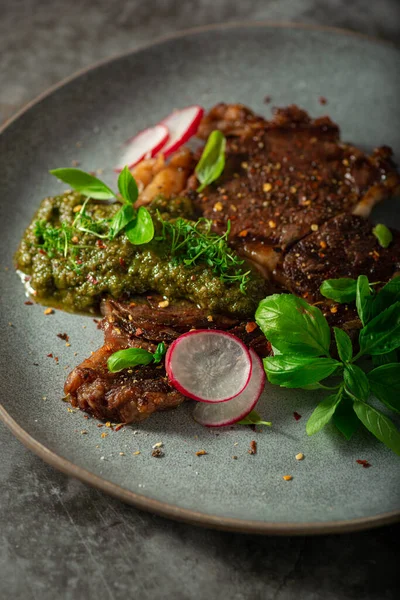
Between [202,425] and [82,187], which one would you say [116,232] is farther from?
[202,425]

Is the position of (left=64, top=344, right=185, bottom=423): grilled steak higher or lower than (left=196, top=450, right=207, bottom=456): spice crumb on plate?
higher

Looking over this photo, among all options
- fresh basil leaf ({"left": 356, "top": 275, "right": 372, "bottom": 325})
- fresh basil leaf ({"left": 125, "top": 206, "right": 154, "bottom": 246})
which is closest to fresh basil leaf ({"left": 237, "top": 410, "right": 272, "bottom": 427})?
fresh basil leaf ({"left": 356, "top": 275, "right": 372, "bottom": 325})

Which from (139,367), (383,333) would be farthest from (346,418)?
(139,367)

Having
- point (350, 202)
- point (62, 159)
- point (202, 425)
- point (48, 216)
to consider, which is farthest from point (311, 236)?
point (62, 159)


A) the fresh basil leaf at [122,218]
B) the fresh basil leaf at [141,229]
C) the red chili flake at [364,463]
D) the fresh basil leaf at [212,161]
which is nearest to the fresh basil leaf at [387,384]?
the red chili flake at [364,463]

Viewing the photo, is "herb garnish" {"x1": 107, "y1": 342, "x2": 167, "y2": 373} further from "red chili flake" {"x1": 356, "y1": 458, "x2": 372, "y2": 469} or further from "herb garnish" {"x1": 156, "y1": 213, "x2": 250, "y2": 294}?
"red chili flake" {"x1": 356, "y1": 458, "x2": 372, "y2": 469}

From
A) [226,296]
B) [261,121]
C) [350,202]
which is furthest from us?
[261,121]
